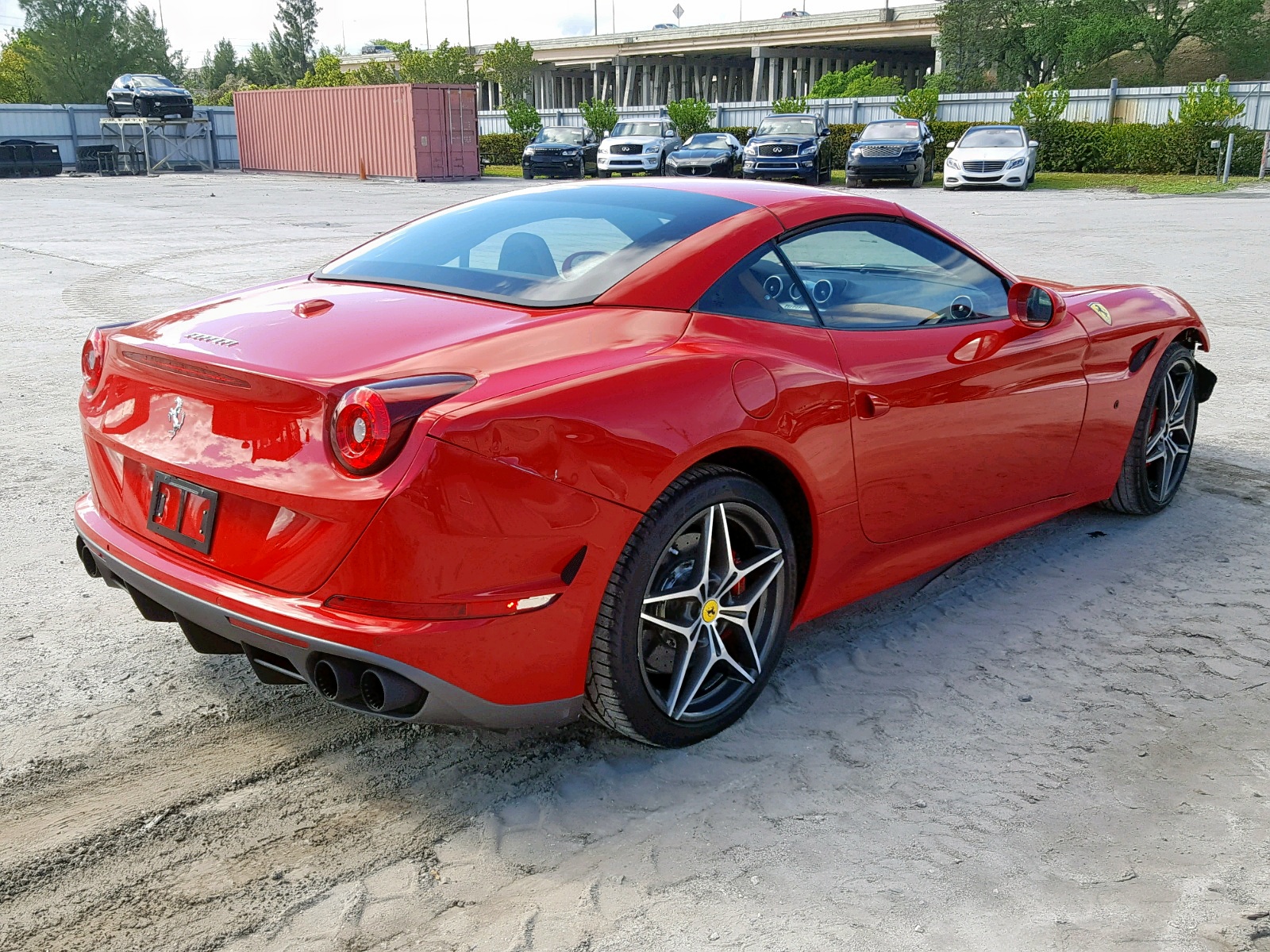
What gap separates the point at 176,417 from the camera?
2.90 meters

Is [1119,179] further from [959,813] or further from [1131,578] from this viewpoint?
[959,813]

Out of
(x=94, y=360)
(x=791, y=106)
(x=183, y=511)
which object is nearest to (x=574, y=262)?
(x=183, y=511)

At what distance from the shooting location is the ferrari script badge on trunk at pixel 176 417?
2883mm

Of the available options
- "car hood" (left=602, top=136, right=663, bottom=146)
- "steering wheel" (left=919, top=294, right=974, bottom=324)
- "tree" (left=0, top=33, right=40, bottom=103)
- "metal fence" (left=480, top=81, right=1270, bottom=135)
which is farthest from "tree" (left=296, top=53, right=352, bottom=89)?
"steering wheel" (left=919, top=294, right=974, bottom=324)

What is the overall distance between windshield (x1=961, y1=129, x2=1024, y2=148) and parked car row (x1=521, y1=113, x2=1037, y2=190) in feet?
0.07

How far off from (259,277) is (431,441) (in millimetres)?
9950

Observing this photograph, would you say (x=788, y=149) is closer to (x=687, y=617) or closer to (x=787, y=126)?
(x=787, y=126)

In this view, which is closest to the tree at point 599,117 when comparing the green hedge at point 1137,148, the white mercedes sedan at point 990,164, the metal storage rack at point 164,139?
the green hedge at point 1137,148

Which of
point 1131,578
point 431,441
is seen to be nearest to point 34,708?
point 431,441

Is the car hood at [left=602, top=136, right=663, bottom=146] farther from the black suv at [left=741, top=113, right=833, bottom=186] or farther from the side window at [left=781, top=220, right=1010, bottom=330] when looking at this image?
the side window at [left=781, top=220, right=1010, bottom=330]

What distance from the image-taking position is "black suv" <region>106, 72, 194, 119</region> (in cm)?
4244

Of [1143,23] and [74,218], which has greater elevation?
[1143,23]

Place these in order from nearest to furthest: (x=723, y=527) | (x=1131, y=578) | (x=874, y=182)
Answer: (x=723, y=527) < (x=1131, y=578) < (x=874, y=182)

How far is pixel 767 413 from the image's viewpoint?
122 inches
